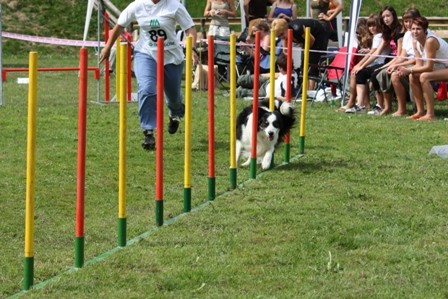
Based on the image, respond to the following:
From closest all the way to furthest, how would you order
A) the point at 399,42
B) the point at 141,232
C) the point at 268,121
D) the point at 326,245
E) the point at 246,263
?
the point at 246,263 < the point at 326,245 < the point at 141,232 < the point at 268,121 < the point at 399,42

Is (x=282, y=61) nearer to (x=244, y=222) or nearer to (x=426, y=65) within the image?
(x=426, y=65)

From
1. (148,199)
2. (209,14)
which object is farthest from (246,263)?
(209,14)

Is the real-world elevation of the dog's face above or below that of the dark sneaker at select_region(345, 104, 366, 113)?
below

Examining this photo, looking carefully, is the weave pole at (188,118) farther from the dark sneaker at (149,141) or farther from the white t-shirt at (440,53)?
the white t-shirt at (440,53)

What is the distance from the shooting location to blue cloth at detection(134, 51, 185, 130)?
1091 cm

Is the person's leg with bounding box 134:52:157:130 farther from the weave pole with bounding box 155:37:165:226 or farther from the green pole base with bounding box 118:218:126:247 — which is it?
the green pole base with bounding box 118:218:126:247

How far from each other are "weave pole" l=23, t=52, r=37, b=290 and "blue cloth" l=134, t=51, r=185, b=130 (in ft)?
17.0

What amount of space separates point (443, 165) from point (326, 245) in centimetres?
369

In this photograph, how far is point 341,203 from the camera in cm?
814

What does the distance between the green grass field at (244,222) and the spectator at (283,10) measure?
18.2 ft

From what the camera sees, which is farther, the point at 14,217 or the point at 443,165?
the point at 443,165

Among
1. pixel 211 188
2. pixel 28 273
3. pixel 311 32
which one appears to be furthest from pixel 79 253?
pixel 311 32

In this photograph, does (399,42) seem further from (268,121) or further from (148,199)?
(148,199)

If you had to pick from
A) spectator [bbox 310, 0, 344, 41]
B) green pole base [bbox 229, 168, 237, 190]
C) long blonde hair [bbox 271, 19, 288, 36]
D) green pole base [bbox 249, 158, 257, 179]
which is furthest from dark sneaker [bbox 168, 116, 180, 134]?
spectator [bbox 310, 0, 344, 41]
